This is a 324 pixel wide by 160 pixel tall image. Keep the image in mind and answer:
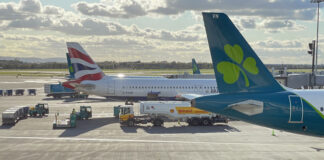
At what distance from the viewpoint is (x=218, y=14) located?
1625cm

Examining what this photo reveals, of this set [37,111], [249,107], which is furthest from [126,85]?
[249,107]

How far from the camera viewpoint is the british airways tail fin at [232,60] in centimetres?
1644

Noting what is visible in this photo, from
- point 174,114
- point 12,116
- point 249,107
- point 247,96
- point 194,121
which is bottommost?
point 194,121

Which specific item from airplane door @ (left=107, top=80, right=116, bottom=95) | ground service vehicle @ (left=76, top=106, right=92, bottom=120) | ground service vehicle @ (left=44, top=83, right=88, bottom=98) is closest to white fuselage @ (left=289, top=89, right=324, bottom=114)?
ground service vehicle @ (left=76, top=106, right=92, bottom=120)

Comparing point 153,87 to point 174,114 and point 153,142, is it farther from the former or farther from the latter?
point 153,142

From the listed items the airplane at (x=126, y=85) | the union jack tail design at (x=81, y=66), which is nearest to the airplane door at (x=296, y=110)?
the airplane at (x=126, y=85)

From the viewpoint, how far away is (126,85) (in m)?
50.2

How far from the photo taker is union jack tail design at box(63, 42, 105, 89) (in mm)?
45594

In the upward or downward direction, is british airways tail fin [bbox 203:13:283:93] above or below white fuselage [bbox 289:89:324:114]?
above

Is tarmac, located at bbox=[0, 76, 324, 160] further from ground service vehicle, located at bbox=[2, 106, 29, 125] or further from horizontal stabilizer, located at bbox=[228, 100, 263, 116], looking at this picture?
horizontal stabilizer, located at bbox=[228, 100, 263, 116]

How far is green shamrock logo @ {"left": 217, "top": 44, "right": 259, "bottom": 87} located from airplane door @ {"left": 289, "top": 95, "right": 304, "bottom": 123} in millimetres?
2513

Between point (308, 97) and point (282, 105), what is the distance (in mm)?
1747

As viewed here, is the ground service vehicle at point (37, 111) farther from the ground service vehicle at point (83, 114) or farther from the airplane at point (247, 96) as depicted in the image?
the airplane at point (247, 96)

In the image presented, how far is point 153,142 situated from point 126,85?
2334 cm
